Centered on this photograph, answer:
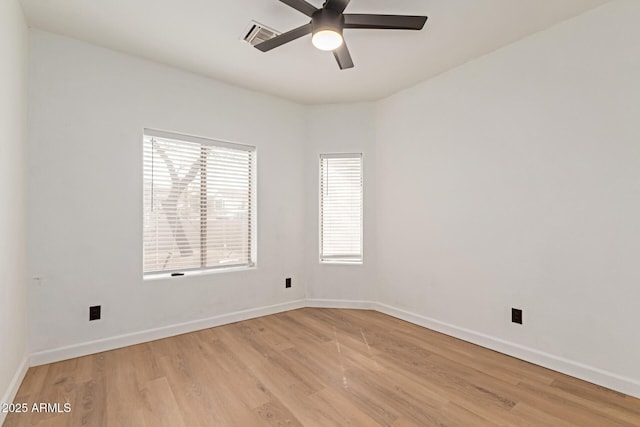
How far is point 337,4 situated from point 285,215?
247 cm

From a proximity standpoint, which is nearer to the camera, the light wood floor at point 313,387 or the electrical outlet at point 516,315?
the light wood floor at point 313,387

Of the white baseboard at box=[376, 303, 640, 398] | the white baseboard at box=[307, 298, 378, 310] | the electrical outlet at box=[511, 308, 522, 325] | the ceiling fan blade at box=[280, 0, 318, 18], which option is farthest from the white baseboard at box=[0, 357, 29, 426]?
the electrical outlet at box=[511, 308, 522, 325]

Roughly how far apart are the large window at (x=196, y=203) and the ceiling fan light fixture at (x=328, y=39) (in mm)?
1811

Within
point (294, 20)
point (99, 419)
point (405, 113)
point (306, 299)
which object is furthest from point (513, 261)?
point (99, 419)

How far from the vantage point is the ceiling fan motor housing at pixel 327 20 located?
1894 millimetres

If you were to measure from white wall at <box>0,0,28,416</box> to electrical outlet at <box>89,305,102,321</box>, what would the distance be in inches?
15.8

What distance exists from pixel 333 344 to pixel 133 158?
2.51 m

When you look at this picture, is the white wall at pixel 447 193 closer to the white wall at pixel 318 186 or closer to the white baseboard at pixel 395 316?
the white baseboard at pixel 395 316

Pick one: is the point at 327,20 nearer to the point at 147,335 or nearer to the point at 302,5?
the point at 302,5

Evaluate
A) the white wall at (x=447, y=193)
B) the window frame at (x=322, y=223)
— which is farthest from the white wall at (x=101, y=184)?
the window frame at (x=322, y=223)

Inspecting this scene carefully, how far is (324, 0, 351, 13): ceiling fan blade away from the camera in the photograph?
1.81m

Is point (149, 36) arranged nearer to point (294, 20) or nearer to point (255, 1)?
point (255, 1)

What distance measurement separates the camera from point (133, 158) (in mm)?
2844

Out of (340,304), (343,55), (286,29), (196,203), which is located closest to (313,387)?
(340,304)
